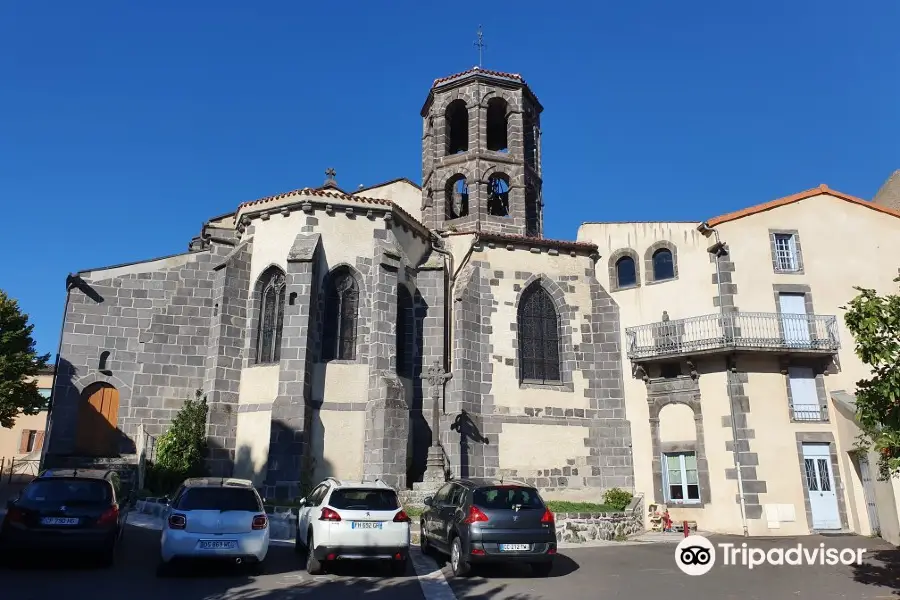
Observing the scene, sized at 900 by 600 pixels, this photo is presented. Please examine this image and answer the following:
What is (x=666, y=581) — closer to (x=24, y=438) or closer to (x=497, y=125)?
(x=497, y=125)

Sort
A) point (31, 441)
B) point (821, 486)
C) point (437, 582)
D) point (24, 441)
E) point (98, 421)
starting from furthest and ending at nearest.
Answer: point (31, 441) → point (24, 441) → point (98, 421) → point (821, 486) → point (437, 582)

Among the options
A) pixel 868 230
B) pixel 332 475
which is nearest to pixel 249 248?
pixel 332 475

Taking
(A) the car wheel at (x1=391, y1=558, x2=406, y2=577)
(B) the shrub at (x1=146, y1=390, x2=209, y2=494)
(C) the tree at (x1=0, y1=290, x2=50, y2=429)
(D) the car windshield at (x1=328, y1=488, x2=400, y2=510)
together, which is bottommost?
(A) the car wheel at (x1=391, y1=558, x2=406, y2=577)

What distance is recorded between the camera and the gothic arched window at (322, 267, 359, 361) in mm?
18203

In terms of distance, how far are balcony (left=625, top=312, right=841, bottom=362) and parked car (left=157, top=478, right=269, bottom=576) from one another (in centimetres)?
1328

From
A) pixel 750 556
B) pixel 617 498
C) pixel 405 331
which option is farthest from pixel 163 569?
pixel 617 498

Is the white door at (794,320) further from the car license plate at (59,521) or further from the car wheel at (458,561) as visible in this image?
the car license plate at (59,521)

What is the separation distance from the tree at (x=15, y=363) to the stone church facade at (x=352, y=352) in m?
1.76

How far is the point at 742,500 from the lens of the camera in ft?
56.9

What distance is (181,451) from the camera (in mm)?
17078

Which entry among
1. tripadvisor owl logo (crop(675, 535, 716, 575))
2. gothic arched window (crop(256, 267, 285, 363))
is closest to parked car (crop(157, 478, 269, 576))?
tripadvisor owl logo (crop(675, 535, 716, 575))

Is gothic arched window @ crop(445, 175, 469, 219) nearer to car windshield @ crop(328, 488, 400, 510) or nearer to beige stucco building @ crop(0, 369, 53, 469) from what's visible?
car windshield @ crop(328, 488, 400, 510)

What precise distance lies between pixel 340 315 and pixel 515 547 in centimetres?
981

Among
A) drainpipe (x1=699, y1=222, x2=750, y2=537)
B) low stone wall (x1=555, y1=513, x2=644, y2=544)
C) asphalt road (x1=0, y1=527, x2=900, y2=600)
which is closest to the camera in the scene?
asphalt road (x1=0, y1=527, x2=900, y2=600)
